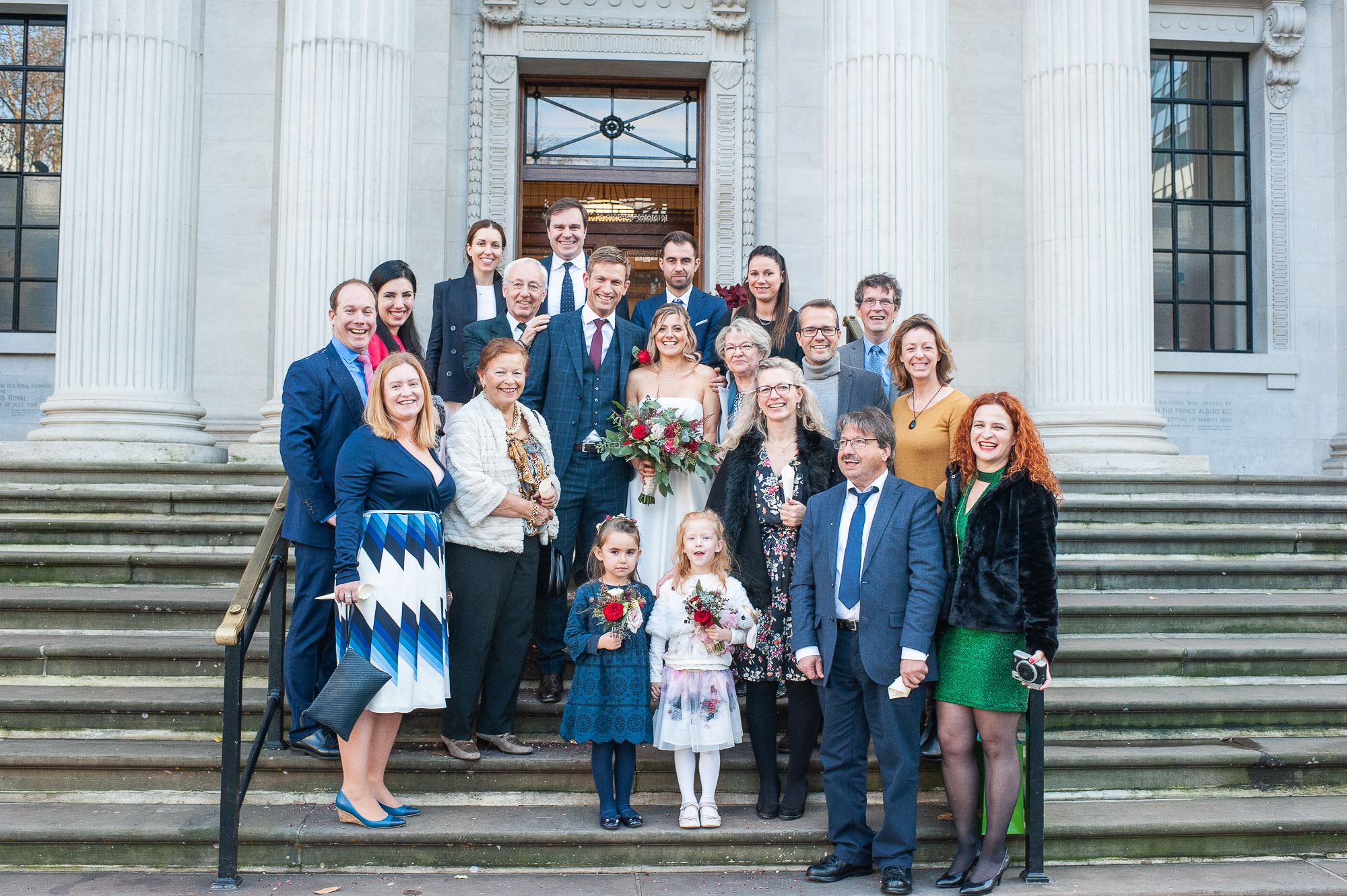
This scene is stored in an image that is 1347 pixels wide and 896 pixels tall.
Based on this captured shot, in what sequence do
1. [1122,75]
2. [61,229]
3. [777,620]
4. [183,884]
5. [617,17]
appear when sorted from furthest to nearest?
[617,17] < [1122,75] < [61,229] < [777,620] < [183,884]

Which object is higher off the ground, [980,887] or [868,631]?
[868,631]

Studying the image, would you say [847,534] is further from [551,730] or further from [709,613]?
[551,730]

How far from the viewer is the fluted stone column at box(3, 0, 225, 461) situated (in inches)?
332

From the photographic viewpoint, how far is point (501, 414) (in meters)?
5.31

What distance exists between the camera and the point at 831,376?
18.1 ft

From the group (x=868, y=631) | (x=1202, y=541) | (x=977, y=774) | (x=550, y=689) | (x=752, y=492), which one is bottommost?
(x=977, y=774)

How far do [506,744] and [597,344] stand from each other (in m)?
2.23

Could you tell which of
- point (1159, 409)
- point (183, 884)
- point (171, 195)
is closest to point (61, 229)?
point (171, 195)

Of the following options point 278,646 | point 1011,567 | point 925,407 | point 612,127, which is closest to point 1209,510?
point 925,407

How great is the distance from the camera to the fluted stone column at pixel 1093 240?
29.2 ft

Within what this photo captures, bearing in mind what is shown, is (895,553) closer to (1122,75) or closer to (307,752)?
(307,752)

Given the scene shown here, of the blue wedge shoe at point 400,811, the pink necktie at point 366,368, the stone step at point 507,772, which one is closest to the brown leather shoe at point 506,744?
the stone step at point 507,772

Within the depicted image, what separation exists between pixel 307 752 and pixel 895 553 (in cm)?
307

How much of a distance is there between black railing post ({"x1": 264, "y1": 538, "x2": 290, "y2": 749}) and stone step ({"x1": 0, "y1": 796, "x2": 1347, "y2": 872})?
0.45 m
